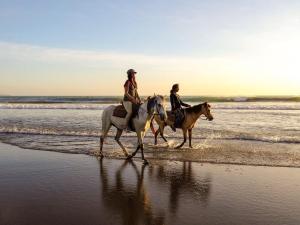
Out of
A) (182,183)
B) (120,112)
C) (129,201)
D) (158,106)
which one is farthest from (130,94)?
(129,201)

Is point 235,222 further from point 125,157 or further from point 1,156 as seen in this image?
point 1,156

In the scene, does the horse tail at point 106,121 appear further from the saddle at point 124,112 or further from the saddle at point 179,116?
the saddle at point 179,116

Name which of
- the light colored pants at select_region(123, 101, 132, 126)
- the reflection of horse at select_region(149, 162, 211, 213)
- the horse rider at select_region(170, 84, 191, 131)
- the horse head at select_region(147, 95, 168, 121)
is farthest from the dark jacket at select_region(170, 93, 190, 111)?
the reflection of horse at select_region(149, 162, 211, 213)

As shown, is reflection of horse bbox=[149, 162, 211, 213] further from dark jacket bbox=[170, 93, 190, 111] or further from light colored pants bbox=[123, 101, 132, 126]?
dark jacket bbox=[170, 93, 190, 111]

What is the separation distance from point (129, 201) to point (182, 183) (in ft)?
6.28

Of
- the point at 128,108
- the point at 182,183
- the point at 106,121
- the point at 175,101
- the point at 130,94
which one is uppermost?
the point at 130,94

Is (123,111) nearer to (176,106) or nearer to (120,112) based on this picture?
(120,112)

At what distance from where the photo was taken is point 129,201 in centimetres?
686

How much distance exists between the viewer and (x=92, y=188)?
25.7 ft

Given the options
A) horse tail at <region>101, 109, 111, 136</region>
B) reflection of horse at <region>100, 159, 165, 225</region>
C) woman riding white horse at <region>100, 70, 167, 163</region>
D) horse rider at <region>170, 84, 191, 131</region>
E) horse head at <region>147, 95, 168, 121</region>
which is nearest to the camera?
reflection of horse at <region>100, 159, 165, 225</region>

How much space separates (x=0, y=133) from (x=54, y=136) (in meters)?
3.22

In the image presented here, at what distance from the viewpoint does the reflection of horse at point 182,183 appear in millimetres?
7133

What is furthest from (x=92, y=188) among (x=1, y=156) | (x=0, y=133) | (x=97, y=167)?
(x=0, y=133)

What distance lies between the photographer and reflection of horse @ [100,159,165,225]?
5855 mm
